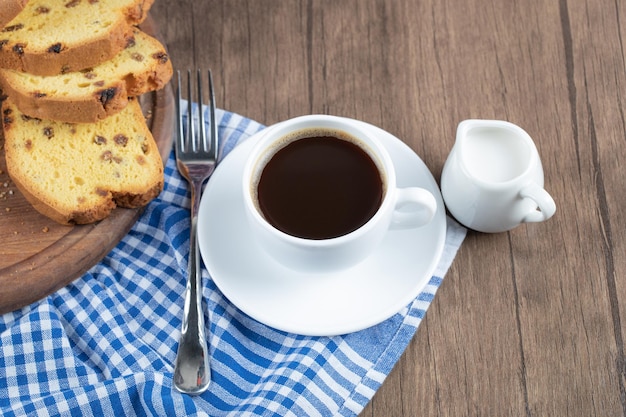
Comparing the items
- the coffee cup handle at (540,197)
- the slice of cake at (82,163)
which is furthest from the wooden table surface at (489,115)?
the slice of cake at (82,163)

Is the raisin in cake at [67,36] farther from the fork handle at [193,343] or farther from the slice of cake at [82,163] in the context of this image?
the fork handle at [193,343]

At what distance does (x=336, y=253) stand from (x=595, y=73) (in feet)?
2.99

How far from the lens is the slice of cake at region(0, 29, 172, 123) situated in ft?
5.41

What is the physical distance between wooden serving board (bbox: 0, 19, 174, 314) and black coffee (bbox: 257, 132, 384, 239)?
1.28 feet

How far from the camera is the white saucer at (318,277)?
58.2 inches

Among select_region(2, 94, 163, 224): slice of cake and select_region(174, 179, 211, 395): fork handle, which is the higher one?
select_region(2, 94, 163, 224): slice of cake

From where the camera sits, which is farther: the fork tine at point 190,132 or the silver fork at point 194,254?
the fork tine at point 190,132

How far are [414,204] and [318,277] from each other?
9.8 inches

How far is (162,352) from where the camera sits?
1.57 m

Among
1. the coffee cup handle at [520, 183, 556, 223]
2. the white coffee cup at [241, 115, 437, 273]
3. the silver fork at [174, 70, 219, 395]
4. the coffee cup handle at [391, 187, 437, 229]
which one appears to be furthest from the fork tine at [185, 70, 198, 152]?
the coffee cup handle at [520, 183, 556, 223]

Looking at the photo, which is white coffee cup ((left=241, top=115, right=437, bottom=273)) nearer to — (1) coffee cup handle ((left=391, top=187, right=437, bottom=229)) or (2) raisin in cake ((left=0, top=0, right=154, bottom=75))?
(1) coffee cup handle ((left=391, top=187, right=437, bottom=229))

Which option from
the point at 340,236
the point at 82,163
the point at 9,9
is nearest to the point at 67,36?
the point at 9,9

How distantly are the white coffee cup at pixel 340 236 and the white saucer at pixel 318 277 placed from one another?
55 millimetres

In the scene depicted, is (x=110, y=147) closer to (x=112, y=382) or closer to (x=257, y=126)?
(x=257, y=126)
